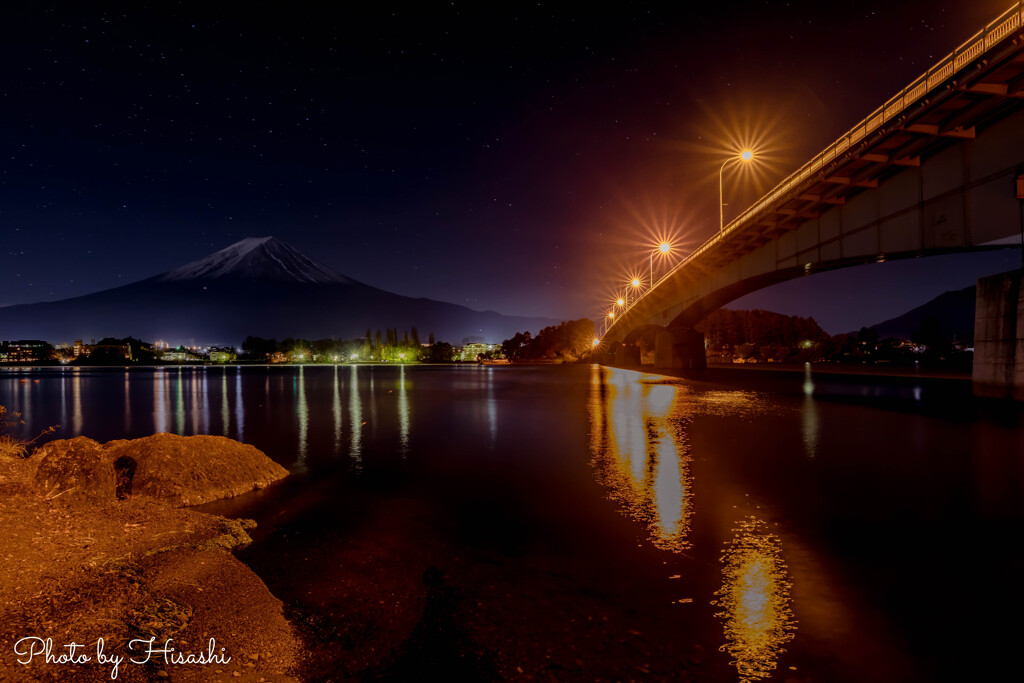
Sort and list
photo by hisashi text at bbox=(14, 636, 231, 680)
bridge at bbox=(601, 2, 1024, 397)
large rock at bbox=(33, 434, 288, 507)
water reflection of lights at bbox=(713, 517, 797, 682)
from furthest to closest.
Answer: bridge at bbox=(601, 2, 1024, 397) < large rock at bbox=(33, 434, 288, 507) < water reflection of lights at bbox=(713, 517, 797, 682) < photo by hisashi text at bbox=(14, 636, 231, 680)

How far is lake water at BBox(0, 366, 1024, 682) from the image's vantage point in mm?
4867

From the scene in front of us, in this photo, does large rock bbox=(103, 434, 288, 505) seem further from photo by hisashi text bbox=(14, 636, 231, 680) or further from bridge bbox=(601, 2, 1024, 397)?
bridge bbox=(601, 2, 1024, 397)

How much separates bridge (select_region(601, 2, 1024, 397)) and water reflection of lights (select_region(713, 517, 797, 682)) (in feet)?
64.2

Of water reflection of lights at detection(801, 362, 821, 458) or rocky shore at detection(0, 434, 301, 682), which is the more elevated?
rocky shore at detection(0, 434, 301, 682)

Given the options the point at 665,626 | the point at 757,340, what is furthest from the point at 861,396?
the point at 757,340

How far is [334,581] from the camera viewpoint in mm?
6582

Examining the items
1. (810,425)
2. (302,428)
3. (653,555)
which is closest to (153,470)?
(653,555)

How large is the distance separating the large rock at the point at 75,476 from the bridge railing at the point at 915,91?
2688cm

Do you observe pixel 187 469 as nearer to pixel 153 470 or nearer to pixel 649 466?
pixel 153 470

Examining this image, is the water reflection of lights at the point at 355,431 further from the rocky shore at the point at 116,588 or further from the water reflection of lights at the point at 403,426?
the rocky shore at the point at 116,588

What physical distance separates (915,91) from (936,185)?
516cm

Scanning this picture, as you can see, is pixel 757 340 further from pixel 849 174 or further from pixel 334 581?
pixel 334 581

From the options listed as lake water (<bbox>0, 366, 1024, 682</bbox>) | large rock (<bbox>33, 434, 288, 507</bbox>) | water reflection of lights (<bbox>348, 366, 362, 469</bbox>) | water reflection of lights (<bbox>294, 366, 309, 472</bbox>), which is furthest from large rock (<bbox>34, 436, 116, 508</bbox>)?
water reflection of lights (<bbox>348, 366, 362, 469</bbox>)

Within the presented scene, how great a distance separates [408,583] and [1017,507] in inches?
436
